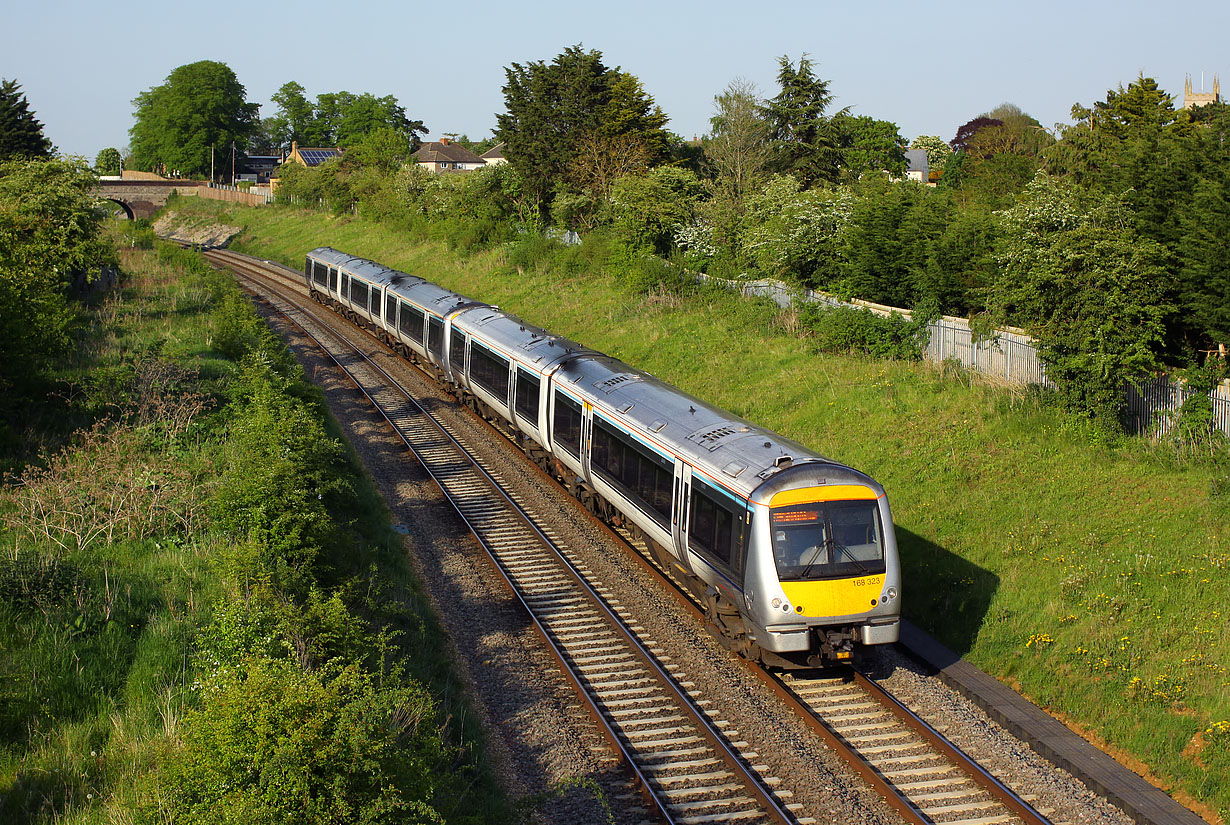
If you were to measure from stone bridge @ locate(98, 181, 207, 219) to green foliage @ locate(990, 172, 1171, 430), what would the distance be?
8148cm

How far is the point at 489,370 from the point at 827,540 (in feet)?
42.4

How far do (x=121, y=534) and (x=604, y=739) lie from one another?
25.0 ft

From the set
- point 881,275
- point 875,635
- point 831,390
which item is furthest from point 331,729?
point 881,275

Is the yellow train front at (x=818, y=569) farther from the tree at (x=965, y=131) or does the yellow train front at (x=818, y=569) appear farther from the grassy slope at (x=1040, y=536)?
the tree at (x=965, y=131)

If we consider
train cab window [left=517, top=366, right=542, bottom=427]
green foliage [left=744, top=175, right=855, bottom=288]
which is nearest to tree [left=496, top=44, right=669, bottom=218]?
green foliage [left=744, top=175, right=855, bottom=288]

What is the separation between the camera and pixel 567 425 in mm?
17781

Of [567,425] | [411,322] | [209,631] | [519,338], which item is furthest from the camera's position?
[411,322]

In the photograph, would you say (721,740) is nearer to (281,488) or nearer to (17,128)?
(281,488)

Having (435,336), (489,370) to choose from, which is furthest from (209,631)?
(435,336)

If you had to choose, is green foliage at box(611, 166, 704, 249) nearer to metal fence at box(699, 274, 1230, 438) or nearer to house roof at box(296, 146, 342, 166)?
metal fence at box(699, 274, 1230, 438)

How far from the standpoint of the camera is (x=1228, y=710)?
1044cm

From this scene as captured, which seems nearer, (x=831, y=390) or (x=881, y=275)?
(x=831, y=390)

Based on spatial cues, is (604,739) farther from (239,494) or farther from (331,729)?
(239,494)

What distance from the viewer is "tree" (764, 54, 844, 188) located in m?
45.7
